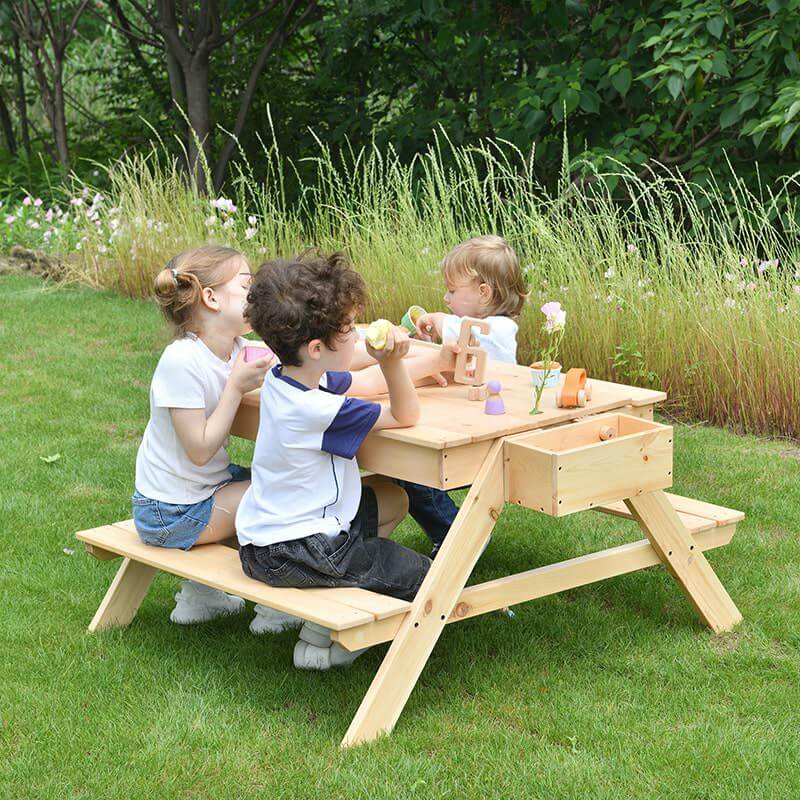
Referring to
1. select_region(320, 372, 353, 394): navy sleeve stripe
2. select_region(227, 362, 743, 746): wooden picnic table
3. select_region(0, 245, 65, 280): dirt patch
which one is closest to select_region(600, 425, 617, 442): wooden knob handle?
select_region(227, 362, 743, 746): wooden picnic table

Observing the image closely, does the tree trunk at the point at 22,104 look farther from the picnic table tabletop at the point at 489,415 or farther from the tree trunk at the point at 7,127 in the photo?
the picnic table tabletop at the point at 489,415

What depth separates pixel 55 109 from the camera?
14312mm

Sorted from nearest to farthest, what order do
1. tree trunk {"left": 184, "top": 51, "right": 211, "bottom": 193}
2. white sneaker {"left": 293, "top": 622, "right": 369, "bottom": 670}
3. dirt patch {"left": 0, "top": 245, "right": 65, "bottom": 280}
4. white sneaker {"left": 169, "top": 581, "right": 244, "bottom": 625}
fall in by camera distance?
1. white sneaker {"left": 293, "top": 622, "right": 369, "bottom": 670}
2. white sneaker {"left": 169, "top": 581, "right": 244, "bottom": 625}
3. dirt patch {"left": 0, "top": 245, "right": 65, "bottom": 280}
4. tree trunk {"left": 184, "top": 51, "right": 211, "bottom": 193}

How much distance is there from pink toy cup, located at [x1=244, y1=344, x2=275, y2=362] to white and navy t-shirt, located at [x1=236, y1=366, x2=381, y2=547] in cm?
10

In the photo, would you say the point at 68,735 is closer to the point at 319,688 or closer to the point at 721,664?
the point at 319,688

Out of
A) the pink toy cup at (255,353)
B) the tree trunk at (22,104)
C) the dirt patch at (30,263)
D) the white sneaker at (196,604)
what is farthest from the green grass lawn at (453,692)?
the tree trunk at (22,104)

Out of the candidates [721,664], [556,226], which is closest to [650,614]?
[721,664]

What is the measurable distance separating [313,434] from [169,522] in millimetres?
652

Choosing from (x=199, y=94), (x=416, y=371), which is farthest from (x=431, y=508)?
(x=199, y=94)

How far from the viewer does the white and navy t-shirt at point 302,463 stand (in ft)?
10.5

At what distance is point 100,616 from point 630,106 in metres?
7.13

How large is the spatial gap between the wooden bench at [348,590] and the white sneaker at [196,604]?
0.12 m

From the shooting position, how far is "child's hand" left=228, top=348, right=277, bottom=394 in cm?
343

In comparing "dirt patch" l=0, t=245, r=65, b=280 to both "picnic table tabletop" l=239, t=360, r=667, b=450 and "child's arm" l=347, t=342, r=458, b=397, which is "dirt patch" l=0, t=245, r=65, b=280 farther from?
"child's arm" l=347, t=342, r=458, b=397
